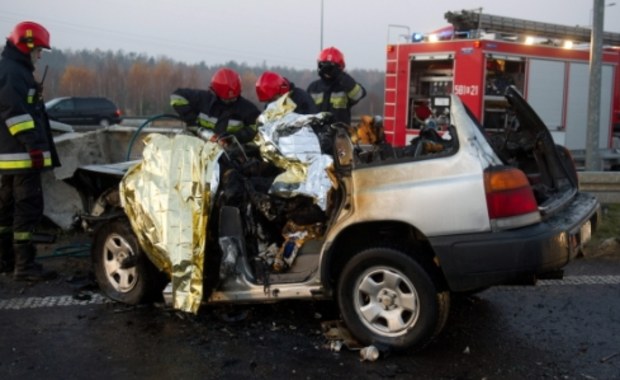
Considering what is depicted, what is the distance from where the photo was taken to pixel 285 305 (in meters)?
4.81

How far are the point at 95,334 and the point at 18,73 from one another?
251cm

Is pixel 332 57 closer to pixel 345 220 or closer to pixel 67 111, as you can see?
pixel 345 220

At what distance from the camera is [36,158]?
5.50 m

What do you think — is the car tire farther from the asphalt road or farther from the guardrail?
the guardrail

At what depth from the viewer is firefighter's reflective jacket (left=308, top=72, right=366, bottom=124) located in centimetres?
741

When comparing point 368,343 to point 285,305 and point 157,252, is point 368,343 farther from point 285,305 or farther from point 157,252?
point 157,252

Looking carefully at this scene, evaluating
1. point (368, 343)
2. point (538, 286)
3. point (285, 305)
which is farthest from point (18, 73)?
point (538, 286)

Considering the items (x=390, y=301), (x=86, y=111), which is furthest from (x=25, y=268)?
(x=86, y=111)

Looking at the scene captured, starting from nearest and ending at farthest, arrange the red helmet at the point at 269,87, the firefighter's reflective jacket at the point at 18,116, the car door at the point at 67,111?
the firefighter's reflective jacket at the point at 18,116 → the red helmet at the point at 269,87 → the car door at the point at 67,111

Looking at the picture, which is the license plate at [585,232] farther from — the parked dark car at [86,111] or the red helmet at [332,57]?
the parked dark car at [86,111]

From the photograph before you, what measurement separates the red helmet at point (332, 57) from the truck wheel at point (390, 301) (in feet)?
12.5

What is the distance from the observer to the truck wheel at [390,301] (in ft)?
12.1

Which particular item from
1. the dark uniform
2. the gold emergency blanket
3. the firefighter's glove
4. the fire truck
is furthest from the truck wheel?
the fire truck

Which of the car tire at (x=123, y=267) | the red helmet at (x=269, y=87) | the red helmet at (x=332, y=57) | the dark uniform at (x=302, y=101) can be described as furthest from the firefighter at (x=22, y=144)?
the red helmet at (x=332, y=57)
